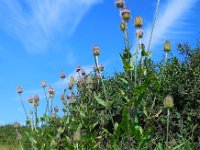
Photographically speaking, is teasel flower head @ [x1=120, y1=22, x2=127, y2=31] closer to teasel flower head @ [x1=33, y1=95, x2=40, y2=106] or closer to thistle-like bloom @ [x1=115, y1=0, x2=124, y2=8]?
thistle-like bloom @ [x1=115, y1=0, x2=124, y2=8]

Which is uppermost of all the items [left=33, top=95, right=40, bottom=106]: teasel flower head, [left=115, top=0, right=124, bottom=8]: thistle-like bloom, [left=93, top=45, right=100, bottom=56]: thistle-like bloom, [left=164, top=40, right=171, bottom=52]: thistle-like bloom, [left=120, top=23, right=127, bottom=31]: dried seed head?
[left=33, top=95, right=40, bottom=106]: teasel flower head

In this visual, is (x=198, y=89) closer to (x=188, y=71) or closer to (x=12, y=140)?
(x=188, y=71)

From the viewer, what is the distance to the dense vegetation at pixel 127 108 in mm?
4406

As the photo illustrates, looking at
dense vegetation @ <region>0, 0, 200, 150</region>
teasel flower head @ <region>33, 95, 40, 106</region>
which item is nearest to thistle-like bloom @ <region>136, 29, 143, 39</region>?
dense vegetation @ <region>0, 0, 200, 150</region>

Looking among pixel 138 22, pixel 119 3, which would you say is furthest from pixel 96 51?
pixel 138 22

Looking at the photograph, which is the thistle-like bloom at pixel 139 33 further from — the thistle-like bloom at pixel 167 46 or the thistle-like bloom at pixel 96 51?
the thistle-like bloom at pixel 96 51

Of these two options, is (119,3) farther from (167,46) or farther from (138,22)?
(167,46)

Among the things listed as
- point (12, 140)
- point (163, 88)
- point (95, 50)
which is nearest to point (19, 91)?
point (95, 50)

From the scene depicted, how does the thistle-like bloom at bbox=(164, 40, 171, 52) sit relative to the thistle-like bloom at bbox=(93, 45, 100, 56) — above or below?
below

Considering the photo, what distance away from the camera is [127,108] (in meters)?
4.12

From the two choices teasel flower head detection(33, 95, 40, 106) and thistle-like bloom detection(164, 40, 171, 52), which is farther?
teasel flower head detection(33, 95, 40, 106)

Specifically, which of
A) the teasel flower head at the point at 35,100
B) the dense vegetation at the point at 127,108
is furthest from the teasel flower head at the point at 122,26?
the teasel flower head at the point at 35,100

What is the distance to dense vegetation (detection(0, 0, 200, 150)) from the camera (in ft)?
14.5

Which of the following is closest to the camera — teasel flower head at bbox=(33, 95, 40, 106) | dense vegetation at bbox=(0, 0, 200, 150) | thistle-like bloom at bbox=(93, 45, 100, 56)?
dense vegetation at bbox=(0, 0, 200, 150)
